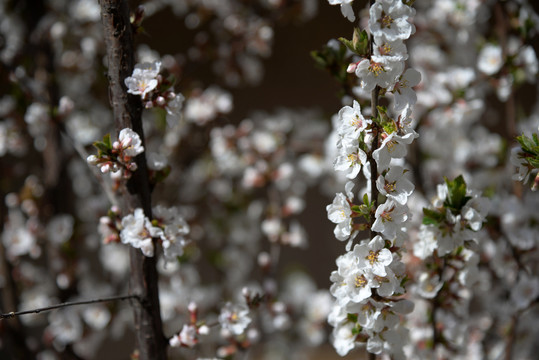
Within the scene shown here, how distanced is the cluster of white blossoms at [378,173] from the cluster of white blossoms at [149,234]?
1.25 feet

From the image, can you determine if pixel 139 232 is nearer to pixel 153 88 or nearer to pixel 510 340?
pixel 153 88

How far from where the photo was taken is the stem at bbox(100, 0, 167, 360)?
1.26m

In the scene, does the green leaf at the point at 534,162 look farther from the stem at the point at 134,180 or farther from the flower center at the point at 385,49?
the stem at the point at 134,180

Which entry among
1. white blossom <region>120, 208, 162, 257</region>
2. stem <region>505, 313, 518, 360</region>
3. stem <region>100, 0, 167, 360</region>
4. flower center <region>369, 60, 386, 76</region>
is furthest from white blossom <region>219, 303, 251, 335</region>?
stem <region>505, 313, 518, 360</region>

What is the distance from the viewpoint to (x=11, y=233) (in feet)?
7.16

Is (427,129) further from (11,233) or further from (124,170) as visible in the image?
(11,233)

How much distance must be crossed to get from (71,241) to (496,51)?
1804 mm

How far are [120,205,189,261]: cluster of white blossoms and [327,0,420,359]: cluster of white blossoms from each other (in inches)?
15.0

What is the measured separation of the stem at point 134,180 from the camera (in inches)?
49.6

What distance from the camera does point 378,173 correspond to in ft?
3.82

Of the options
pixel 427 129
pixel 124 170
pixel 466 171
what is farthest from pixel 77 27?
pixel 466 171

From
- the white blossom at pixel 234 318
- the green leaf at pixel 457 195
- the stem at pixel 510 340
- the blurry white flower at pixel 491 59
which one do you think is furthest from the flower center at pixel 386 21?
the stem at pixel 510 340

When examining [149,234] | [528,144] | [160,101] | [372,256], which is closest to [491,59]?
[528,144]

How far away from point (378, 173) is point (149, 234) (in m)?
0.54
